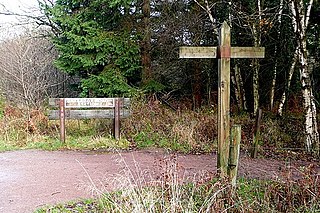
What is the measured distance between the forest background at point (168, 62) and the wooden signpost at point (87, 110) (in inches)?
25.2

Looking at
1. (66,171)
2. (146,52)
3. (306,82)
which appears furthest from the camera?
(146,52)

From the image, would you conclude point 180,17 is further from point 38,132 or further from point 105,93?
point 38,132

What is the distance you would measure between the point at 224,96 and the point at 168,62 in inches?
333

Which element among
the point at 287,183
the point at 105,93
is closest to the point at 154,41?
the point at 105,93

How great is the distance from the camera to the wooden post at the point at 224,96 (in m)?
4.79

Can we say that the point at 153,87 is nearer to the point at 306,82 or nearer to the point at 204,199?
the point at 306,82

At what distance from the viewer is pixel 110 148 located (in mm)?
8742

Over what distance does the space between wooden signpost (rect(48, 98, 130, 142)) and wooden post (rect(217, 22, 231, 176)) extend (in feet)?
16.7

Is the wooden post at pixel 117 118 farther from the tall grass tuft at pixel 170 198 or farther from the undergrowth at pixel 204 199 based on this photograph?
the tall grass tuft at pixel 170 198

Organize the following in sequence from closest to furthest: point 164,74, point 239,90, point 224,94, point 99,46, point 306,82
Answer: point 224,94, point 306,82, point 99,46, point 239,90, point 164,74

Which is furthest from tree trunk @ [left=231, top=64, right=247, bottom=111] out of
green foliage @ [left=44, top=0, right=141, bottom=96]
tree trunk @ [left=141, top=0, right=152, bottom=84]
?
green foliage @ [left=44, top=0, right=141, bottom=96]

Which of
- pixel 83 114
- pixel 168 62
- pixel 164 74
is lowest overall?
pixel 83 114

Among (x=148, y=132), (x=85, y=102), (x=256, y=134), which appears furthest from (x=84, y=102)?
(x=256, y=134)

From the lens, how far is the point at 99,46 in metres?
11.8
